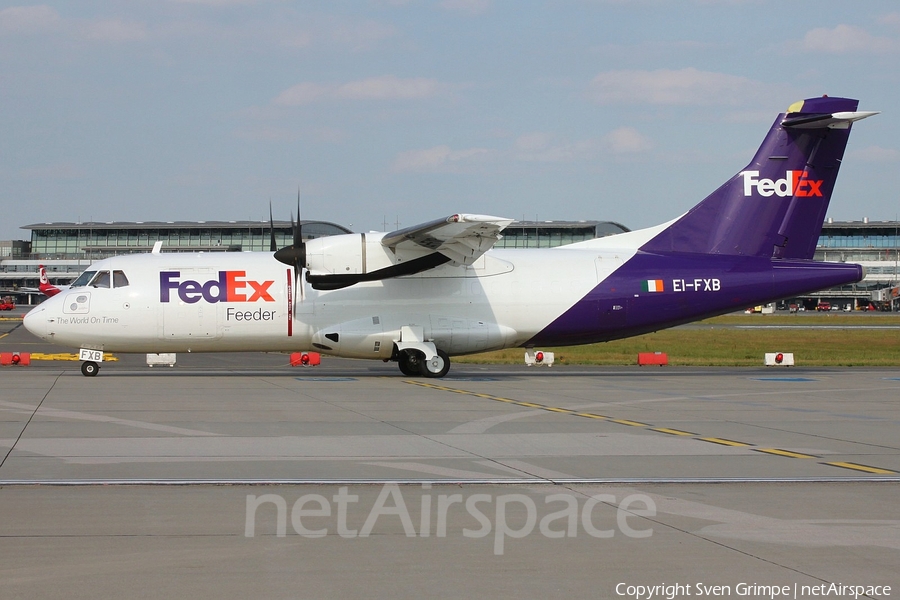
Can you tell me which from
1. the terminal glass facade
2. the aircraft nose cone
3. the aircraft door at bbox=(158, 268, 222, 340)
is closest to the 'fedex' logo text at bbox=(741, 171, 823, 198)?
the aircraft door at bbox=(158, 268, 222, 340)

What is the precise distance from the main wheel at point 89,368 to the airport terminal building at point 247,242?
31.1m

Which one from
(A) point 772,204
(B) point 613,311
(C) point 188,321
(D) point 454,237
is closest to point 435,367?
(D) point 454,237

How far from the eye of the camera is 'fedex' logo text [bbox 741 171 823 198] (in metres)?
25.6

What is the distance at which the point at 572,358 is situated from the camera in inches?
1451

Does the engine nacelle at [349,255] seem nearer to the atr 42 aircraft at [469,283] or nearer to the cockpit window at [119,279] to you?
the atr 42 aircraft at [469,283]

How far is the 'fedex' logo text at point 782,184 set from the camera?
1008 inches

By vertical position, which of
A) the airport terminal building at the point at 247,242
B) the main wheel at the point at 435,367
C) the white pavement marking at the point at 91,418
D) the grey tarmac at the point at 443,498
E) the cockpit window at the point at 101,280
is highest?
the airport terminal building at the point at 247,242

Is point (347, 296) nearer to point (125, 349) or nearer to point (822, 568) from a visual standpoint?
point (125, 349)

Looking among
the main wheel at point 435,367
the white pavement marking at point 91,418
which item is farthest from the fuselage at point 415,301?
the white pavement marking at point 91,418

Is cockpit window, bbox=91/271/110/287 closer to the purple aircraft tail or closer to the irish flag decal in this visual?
the irish flag decal

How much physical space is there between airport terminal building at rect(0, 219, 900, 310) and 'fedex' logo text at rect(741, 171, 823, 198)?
102 feet

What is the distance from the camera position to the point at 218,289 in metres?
23.5

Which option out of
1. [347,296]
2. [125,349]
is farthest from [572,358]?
[125,349]

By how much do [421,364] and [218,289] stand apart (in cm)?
563
